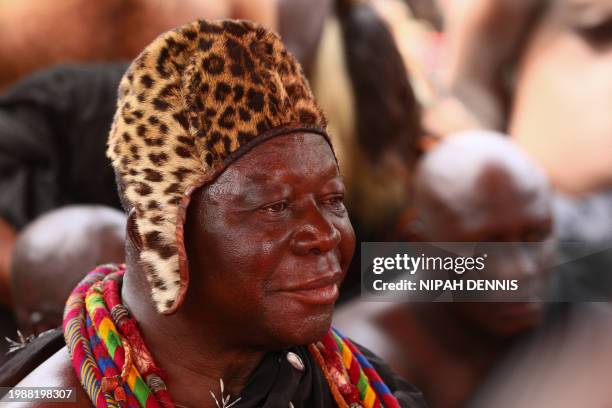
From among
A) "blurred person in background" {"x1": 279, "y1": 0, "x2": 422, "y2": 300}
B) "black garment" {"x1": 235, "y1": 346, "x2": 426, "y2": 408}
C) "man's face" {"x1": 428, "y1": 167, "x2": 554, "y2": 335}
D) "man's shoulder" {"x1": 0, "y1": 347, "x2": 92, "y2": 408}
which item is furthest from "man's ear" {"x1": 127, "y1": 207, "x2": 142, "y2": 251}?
"blurred person in background" {"x1": 279, "y1": 0, "x2": 422, "y2": 300}

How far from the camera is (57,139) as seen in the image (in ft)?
13.5

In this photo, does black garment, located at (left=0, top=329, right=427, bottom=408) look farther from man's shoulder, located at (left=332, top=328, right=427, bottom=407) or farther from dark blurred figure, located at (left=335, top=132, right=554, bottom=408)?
dark blurred figure, located at (left=335, top=132, right=554, bottom=408)

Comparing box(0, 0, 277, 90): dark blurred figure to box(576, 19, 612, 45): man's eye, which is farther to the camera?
box(576, 19, 612, 45): man's eye

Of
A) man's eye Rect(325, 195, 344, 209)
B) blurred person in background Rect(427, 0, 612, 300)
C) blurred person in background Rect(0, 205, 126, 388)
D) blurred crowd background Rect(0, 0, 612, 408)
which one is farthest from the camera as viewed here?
blurred person in background Rect(427, 0, 612, 300)

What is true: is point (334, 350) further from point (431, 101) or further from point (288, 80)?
point (431, 101)

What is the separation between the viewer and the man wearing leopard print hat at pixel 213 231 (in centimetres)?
212

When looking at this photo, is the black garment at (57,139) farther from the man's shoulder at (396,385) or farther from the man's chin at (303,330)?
the man's chin at (303,330)

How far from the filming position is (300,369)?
234 cm

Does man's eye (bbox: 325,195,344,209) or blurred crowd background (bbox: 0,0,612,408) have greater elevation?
man's eye (bbox: 325,195,344,209)

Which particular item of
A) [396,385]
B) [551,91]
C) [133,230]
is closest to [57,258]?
[133,230]

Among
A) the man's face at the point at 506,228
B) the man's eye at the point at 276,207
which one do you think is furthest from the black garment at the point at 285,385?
the man's face at the point at 506,228

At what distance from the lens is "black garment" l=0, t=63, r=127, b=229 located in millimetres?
3984

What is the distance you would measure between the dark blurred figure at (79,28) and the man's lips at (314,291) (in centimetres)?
244

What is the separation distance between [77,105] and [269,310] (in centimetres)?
221
